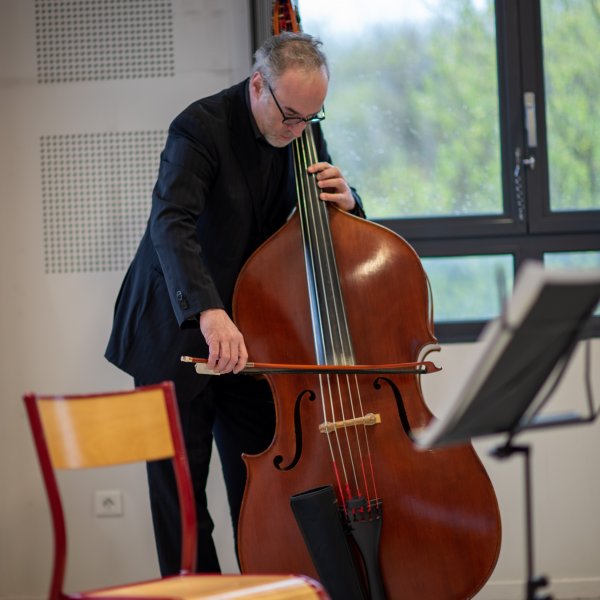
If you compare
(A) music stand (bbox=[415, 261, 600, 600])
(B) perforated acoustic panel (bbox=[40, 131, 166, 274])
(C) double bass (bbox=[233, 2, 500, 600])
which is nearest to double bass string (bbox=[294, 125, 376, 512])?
(C) double bass (bbox=[233, 2, 500, 600])

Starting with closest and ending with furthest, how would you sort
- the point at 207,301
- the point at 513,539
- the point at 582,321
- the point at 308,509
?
the point at 582,321, the point at 308,509, the point at 207,301, the point at 513,539

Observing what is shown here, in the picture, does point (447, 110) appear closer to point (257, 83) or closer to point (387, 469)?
point (257, 83)

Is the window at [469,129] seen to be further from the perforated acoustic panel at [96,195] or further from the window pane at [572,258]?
the perforated acoustic panel at [96,195]

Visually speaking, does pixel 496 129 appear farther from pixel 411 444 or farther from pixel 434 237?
pixel 411 444

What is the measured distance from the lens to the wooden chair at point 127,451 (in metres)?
1.49

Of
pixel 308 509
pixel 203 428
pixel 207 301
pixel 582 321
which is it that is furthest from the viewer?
pixel 203 428

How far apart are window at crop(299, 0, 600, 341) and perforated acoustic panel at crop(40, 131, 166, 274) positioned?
24.8 inches

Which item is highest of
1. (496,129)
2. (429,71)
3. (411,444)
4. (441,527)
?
(429,71)

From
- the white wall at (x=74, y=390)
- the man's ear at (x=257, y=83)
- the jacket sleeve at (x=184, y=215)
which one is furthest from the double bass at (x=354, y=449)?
the white wall at (x=74, y=390)

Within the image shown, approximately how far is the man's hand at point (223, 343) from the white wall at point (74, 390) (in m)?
0.95

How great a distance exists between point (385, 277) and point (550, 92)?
1.22 meters

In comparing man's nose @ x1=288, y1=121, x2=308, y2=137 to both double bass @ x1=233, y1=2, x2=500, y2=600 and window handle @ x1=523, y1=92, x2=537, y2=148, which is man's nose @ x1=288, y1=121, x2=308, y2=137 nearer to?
double bass @ x1=233, y1=2, x2=500, y2=600

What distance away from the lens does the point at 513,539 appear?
2881 mm

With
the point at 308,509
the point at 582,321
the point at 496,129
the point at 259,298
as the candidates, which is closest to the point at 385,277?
the point at 259,298
